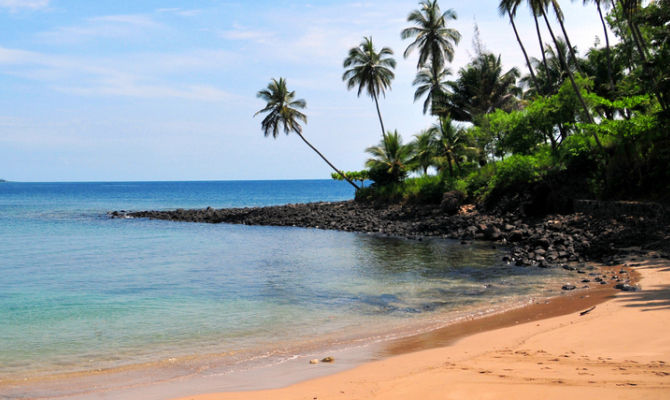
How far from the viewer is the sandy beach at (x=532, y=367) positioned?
551 cm

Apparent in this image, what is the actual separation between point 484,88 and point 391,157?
1001 centimetres

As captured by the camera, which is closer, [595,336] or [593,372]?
[593,372]

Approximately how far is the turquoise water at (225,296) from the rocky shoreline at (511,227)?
70.2 inches

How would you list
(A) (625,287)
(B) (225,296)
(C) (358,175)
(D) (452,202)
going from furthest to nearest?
(C) (358,175) < (D) (452,202) < (B) (225,296) < (A) (625,287)

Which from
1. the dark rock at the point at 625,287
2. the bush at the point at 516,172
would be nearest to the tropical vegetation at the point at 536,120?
the bush at the point at 516,172

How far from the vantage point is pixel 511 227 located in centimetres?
2386

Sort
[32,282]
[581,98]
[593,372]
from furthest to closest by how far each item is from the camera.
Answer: [581,98]
[32,282]
[593,372]

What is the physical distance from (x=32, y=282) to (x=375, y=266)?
36.6 ft

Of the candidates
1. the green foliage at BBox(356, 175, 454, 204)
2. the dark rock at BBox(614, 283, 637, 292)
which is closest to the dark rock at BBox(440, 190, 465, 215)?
the green foliage at BBox(356, 175, 454, 204)

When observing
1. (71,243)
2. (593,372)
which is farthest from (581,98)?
(71,243)

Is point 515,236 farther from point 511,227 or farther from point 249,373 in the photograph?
point 249,373

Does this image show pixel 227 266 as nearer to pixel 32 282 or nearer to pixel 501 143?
pixel 32 282

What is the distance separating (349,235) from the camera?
3002 centimetres

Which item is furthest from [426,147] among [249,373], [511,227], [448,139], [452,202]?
[249,373]
